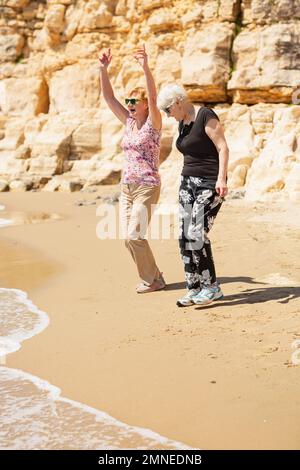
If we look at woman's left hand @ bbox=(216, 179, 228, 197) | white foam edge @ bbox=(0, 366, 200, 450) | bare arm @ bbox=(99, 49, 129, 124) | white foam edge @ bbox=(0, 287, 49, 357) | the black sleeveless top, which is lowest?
white foam edge @ bbox=(0, 287, 49, 357)

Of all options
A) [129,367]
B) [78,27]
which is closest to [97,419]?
[129,367]

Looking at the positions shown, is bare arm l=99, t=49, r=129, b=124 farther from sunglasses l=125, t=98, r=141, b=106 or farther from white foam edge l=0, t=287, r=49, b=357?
white foam edge l=0, t=287, r=49, b=357

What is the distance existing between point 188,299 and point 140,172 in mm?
1127

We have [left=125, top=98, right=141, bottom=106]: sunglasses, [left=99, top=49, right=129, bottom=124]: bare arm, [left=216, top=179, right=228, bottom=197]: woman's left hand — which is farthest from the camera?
[left=99, top=49, right=129, bottom=124]: bare arm

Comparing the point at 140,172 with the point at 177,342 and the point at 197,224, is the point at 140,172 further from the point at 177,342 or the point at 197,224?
the point at 177,342

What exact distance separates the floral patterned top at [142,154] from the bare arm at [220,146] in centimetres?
71

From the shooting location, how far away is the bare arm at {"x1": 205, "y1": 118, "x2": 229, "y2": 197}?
14.7 feet

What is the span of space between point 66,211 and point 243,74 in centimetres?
655

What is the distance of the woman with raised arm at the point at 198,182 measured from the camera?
179 inches

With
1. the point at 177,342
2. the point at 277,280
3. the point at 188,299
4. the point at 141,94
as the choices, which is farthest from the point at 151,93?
the point at 177,342

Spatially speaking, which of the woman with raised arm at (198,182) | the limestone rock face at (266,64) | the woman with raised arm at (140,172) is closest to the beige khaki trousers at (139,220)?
the woman with raised arm at (140,172)

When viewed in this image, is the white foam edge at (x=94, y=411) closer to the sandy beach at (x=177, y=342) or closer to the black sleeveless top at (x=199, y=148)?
the sandy beach at (x=177, y=342)

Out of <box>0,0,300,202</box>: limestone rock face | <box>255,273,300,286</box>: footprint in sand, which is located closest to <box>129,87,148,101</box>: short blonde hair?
<box>255,273,300,286</box>: footprint in sand

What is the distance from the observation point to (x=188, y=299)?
480cm
